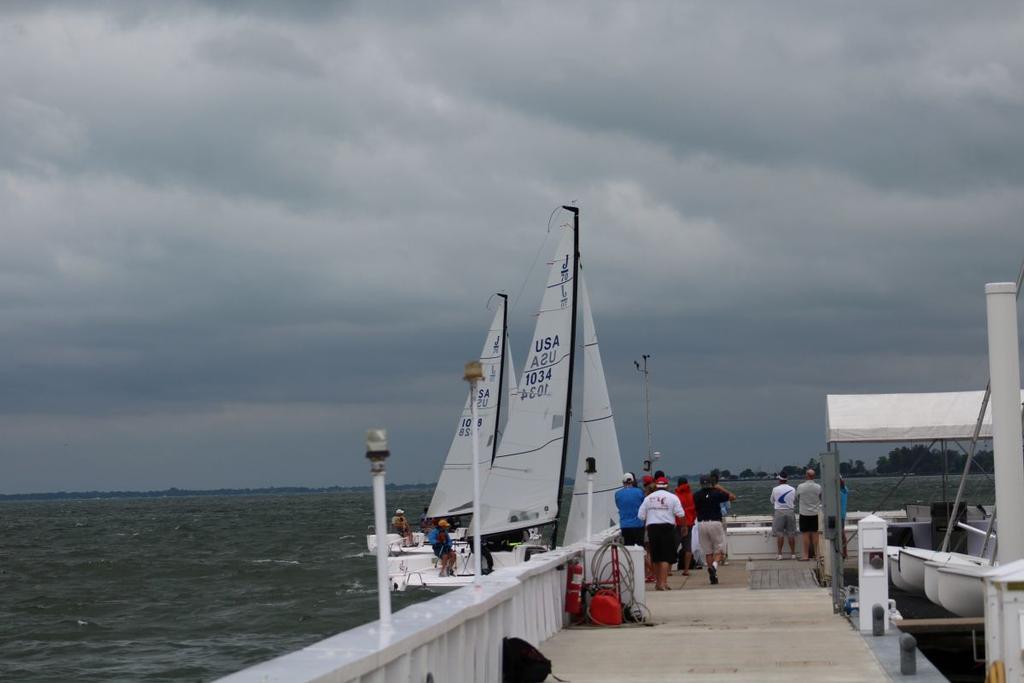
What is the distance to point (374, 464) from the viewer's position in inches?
318

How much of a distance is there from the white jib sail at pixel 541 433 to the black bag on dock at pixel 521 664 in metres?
20.5

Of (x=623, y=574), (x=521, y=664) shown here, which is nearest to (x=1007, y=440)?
(x=623, y=574)

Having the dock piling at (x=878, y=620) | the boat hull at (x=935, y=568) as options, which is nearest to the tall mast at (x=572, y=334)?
the boat hull at (x=935, y=568)

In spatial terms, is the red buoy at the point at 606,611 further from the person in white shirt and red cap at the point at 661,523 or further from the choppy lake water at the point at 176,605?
the choppy lake water at the point at 176,605

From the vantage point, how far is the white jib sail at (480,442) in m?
49.8

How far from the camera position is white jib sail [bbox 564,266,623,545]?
29.1 meters

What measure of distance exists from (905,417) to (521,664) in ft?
59.7

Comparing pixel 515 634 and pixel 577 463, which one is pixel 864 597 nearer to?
→ pixel 515 634

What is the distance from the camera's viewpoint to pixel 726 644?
46.9 feet

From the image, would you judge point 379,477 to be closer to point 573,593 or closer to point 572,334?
point 573,593

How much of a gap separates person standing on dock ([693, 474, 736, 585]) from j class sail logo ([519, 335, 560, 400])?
8.00m

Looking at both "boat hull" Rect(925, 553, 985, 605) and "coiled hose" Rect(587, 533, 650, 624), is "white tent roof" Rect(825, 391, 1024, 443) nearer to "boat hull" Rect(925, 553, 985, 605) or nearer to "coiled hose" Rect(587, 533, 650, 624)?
"boat hull" Rect(925, 553, 985, 605)

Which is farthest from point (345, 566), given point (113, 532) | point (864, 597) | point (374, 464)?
point (113, 532)

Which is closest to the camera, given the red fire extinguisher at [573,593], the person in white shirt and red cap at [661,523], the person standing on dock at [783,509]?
the red fire extinguisher at [573,593]
